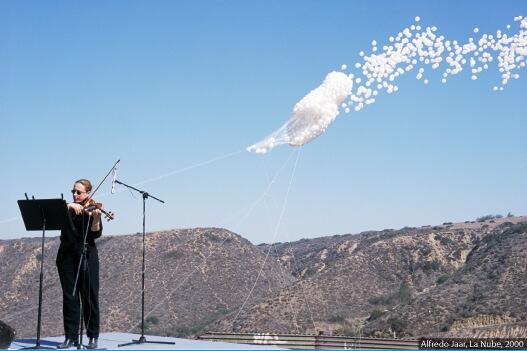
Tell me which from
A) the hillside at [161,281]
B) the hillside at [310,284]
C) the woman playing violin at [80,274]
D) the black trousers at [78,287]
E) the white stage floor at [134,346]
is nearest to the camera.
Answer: the woman playing violin at [80,274]

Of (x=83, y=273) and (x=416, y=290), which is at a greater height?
(x=416, y=290)

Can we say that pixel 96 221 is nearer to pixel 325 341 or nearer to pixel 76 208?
pixel 76 208

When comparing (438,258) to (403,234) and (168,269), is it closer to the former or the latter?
(403,234)

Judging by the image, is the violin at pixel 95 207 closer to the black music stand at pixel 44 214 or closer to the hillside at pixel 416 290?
the black music stand at pixel 44 214

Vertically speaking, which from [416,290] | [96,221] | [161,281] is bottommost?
[96,221]

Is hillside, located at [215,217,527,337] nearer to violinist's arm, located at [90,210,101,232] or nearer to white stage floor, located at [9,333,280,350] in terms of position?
white stage floor, located at [9,333,280,350]

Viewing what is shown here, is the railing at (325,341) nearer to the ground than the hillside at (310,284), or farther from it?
nearer to the ground

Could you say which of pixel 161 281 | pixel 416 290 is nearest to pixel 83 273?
pixel 416 290

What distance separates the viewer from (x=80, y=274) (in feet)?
34.2

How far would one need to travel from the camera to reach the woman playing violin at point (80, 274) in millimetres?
10219

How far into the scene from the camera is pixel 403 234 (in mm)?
57062

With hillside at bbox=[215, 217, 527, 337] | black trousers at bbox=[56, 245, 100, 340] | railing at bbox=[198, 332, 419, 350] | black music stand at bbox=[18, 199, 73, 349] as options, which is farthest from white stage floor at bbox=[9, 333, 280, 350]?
hillside at bbox=[215, 217, 527, 337]

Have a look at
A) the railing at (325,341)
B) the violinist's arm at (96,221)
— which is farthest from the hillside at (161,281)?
the violinist's arm at (96,221)

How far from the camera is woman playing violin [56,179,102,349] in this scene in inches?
402
